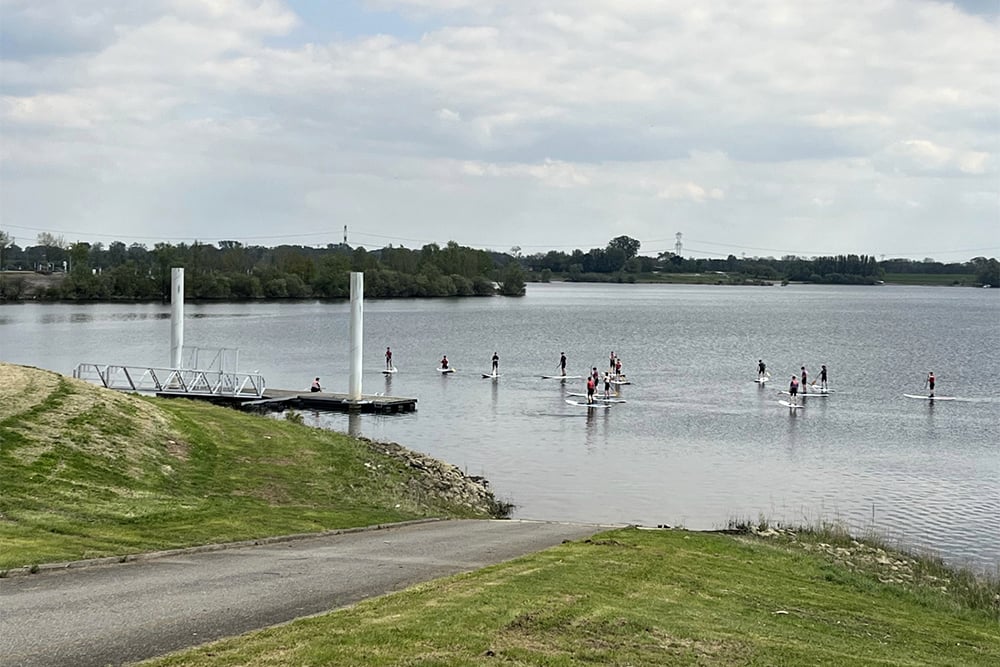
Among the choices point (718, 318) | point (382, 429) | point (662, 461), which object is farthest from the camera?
point (718, 318)

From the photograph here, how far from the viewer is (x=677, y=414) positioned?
177 ft

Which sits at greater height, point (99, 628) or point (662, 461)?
point (99, 628)

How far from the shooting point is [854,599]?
57.3 ft

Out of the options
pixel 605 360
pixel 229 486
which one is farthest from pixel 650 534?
pixel 605 360

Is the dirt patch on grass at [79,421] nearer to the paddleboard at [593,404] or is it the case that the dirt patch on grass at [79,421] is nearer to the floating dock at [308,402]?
the floating dock at [308,402]

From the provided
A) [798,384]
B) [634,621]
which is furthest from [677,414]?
[634,621]

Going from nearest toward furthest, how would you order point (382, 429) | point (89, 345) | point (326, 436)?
point (326, 436) → point (382, 429) → point (89, 345)

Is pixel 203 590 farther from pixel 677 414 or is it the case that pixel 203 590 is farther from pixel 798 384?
pixel 798 384

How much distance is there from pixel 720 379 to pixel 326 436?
143ft

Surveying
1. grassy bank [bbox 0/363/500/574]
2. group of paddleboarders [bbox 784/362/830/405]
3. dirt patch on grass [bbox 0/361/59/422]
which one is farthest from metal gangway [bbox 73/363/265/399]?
group of paddleboarders [bbox 784/362/830/405]

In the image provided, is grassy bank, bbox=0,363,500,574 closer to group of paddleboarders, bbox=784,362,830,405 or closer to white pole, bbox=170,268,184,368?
white pole, bbox=170,268,184,368

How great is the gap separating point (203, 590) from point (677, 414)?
138ft

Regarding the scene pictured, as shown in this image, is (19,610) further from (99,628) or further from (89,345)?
(89,345)

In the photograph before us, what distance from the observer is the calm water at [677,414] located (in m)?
33.2
